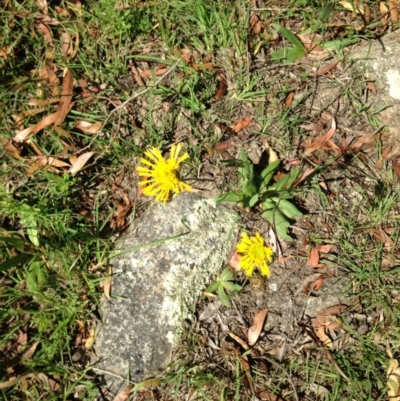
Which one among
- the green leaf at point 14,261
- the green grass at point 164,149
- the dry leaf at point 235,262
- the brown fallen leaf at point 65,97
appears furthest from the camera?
the brown fallen leaf at point 65,97

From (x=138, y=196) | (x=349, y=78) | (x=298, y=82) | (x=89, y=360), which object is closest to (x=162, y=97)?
(x=138, y=196)

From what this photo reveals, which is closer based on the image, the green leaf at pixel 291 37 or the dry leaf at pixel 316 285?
the dry leaf at pixel 316 285

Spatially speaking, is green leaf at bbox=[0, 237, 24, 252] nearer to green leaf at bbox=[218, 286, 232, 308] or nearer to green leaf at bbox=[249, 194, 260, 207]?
green leaf at bbox=[218, 286, 232, 308]

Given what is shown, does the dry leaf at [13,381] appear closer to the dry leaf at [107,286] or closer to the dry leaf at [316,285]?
the dry leaf at [107,286]

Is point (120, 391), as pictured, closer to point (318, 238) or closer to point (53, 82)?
point (318, 238)

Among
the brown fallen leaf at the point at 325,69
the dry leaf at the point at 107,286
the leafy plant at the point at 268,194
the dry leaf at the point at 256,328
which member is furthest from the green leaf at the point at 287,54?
the dry leaf at the point at 107,286

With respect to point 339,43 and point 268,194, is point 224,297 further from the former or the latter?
point 339,43
